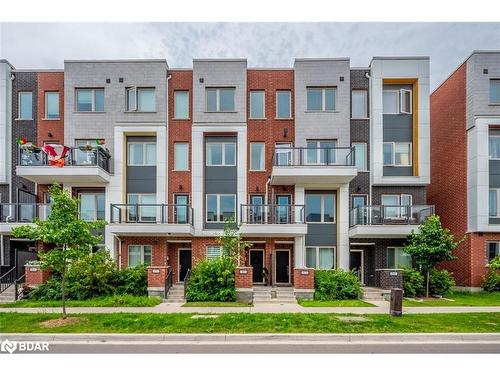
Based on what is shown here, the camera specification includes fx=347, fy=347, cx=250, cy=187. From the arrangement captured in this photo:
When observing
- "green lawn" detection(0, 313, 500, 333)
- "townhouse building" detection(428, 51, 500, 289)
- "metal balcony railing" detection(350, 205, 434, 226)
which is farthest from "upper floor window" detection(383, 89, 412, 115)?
"green lawn" detection(0, 313, 500, 333)

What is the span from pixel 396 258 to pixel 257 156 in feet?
30.5

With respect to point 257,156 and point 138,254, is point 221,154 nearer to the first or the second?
point 257,156

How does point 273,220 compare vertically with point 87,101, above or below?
below

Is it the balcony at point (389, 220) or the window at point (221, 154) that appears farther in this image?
the window at point (221, 154)

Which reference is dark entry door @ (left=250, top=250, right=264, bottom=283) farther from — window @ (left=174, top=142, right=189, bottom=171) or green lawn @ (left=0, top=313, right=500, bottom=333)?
green lawn @ (left=0, top=313, right=500, bottom=333)

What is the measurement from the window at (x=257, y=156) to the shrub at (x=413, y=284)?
9073mm

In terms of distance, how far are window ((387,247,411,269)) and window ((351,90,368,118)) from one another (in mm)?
7551

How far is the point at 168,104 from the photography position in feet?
63.5

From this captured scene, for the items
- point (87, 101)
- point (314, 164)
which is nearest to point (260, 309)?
point (314, 164)

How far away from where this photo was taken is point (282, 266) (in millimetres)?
18922

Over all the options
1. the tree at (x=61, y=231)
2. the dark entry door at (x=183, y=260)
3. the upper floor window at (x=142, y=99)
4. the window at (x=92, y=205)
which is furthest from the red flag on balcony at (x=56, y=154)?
the dark entry door at (x=183, y=260)

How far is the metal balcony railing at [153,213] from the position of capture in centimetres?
1788

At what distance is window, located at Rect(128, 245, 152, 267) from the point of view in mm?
18406

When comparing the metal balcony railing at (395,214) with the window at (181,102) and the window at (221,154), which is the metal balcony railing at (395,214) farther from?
the window at (181,102)
